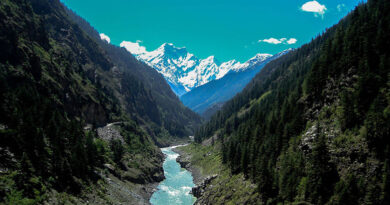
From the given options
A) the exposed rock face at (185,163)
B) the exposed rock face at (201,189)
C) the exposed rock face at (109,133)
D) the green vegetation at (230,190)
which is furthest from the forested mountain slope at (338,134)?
the exposed rock face at (185,163)

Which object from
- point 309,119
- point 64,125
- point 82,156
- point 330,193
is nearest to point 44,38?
point 64,125

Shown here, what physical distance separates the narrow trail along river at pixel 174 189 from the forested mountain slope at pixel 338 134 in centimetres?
2130

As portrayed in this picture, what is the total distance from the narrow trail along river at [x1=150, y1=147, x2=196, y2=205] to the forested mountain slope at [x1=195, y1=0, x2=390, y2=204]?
69.9ft

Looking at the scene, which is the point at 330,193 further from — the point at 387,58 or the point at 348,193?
the point at 387,58

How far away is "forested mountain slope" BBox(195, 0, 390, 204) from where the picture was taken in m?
A: 38.6

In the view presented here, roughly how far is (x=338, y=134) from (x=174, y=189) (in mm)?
59058

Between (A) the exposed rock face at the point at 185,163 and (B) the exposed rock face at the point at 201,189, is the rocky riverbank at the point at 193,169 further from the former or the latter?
(B) the exposed rock face at the point at 201,189

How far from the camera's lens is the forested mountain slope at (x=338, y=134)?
38.6m

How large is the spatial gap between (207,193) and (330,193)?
129 feet

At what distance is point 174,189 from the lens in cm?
8850

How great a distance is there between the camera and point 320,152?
46.1 meters

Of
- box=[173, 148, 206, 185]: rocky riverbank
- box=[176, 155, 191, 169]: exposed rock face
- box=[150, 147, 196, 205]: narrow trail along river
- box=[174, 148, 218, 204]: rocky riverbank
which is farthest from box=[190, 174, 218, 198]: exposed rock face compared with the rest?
box=[176, 155, 191, 169]: exposed rock face

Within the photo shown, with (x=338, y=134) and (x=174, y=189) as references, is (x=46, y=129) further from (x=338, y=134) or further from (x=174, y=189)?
(x=338, y=134)

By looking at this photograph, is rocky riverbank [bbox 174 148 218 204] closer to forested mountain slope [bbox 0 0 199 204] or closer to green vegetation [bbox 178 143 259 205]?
green vegetation [bbox 178 143 259 205]
